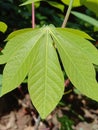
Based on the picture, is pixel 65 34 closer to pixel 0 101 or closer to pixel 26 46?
pixel 26 46

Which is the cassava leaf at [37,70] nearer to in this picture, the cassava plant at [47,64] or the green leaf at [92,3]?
the cassava plant at [47,64]

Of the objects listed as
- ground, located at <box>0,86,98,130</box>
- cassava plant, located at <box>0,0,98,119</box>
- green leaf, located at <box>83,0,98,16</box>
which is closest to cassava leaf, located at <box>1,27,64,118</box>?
cassava plant, located at <box>0,0,98,119</box>

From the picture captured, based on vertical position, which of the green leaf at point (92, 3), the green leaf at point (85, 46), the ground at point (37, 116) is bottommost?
the ground at point (37, 116)

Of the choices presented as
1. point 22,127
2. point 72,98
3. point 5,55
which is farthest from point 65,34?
point 72,98

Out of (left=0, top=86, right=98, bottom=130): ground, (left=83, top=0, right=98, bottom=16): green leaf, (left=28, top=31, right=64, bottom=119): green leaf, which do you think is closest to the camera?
(left=28, top=31, right=64, bottom=119): green leaf

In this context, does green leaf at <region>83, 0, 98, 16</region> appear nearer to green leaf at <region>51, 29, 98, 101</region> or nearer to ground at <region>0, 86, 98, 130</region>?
green leaf at <region>51, 29, 98, 101</region>

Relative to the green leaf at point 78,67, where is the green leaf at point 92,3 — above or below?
above

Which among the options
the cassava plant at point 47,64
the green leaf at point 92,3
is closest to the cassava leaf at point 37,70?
the cassava plant at point 47,64
